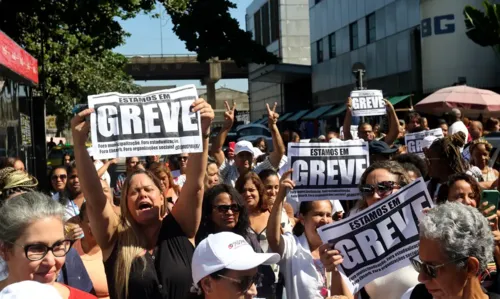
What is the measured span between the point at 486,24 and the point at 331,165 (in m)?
20.4

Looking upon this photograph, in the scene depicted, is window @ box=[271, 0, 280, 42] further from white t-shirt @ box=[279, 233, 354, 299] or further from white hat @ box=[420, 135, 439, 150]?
white t-shirt @ box=[279, 233, 354, 299]

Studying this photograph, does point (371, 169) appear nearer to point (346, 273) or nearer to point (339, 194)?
point (346, 273)

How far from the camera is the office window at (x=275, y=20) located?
62.3m

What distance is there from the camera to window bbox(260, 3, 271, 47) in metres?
66.5

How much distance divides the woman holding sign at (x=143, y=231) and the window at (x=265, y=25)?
61906 millimetres

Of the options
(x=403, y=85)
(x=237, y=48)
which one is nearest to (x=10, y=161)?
(x=237, y=48)

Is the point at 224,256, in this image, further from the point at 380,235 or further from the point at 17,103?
the point at 17,103

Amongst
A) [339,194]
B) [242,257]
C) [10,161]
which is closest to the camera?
[242,257]

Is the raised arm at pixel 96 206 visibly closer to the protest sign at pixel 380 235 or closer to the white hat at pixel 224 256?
the white hat at pixel 224 256

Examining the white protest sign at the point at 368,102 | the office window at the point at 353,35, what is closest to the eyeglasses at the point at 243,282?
the white protest sign at the point at 368,102

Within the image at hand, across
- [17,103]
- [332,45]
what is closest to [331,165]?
[17,103]

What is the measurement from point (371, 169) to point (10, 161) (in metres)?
4.50

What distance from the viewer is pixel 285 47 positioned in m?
61.4

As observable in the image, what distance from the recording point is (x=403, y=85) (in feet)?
115
